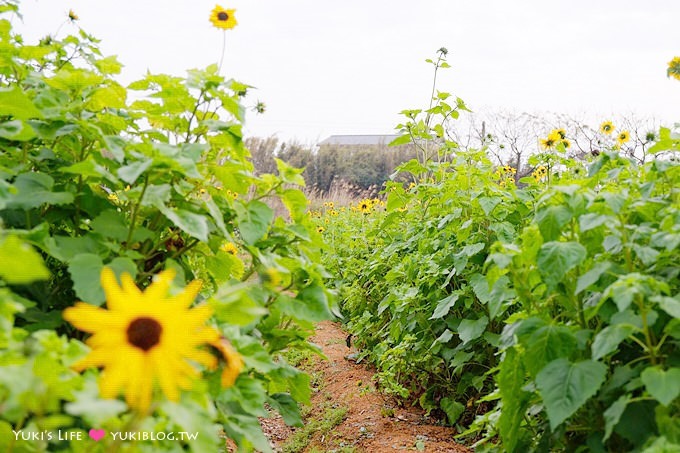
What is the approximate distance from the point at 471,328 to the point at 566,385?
132cm

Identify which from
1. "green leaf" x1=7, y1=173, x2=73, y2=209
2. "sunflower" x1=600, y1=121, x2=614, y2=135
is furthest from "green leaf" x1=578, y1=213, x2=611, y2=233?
"sunflower" x1=600, y1=121, x2=614, y2=135

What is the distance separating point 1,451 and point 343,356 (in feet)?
12.5

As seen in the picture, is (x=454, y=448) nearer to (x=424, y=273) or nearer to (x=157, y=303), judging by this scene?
(x=424, y=273)

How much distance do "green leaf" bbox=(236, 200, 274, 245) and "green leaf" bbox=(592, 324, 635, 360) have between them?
0.90 metres

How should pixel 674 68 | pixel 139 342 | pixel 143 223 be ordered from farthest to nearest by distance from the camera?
pixel 674 68
pixel 143 223
pixel 139 342

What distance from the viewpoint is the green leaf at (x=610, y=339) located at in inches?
52.8

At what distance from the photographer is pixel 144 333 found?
0.82 meters

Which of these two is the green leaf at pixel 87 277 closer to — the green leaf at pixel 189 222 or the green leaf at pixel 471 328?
the green leaf at pixel 189 222

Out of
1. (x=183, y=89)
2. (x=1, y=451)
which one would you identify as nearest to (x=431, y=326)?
(x=183, y=89)

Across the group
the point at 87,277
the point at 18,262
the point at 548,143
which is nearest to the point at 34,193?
the point at 87,277

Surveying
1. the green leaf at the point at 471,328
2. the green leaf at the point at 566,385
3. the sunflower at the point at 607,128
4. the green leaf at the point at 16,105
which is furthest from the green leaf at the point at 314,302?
the sunflower at the point at 607,128

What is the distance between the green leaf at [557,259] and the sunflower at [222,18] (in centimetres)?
167

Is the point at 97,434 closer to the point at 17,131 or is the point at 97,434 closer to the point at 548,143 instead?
the point at 17,131

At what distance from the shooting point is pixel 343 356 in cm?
464
